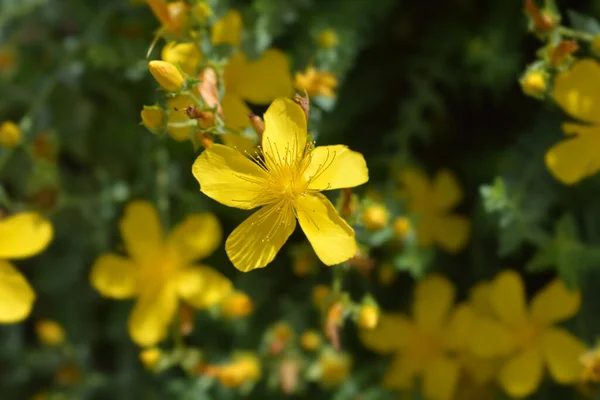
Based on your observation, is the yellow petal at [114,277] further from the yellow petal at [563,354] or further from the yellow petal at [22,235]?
the yellow petal at [563,354]

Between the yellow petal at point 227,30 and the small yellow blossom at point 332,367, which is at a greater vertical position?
the yellow petal at point 227,30

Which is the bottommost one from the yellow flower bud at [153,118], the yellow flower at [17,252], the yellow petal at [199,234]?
the yellow petal at [199,234]

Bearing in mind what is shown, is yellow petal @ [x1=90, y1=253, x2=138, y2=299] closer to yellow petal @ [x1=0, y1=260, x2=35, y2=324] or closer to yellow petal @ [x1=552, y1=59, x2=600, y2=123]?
yellow petal @ [x1=0, y1=260, x2=35, y2=324]

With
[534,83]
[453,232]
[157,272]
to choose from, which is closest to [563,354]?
[453,232]

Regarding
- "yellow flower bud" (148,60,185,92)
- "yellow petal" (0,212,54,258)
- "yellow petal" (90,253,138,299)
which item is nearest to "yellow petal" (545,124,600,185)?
"yellow flower bud" (148,60,185,92)

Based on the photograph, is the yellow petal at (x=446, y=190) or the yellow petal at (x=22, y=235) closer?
the yellow petal at (x=22, y=235)

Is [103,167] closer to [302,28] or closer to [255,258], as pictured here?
[302,28]

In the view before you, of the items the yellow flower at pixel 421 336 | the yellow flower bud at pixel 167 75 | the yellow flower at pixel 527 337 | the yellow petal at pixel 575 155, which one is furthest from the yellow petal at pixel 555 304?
the yellow flower bud at pixel 167 75

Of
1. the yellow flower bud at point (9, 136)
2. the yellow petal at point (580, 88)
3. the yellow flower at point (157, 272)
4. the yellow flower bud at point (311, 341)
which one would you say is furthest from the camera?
the yellow flower at point (157, 272)
